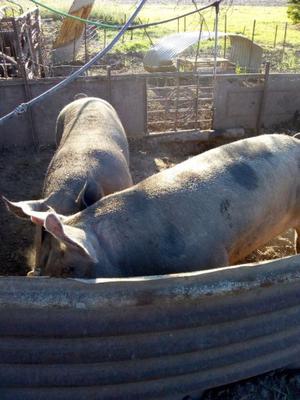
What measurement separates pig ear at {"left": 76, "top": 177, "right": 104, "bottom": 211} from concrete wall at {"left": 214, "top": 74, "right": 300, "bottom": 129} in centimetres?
427

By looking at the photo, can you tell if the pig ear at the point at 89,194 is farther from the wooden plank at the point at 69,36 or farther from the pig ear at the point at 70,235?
the wooden plank at the point at 69,36

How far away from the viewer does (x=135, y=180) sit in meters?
6.18

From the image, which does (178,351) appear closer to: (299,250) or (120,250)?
(120,250)

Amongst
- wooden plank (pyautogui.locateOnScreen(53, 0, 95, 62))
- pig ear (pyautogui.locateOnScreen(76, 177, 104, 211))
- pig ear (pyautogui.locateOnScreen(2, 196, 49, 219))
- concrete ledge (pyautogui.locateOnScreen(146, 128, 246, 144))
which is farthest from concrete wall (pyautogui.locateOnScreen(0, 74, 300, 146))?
wooden plank (pyautogui.locateOnScreen(53, 0, 95, 62))

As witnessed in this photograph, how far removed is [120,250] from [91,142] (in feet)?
6.55

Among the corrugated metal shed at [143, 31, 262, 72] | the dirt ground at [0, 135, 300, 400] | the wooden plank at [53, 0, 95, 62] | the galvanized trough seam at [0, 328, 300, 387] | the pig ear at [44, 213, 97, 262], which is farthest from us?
the wooden plank at [53, 0, 95, 62]

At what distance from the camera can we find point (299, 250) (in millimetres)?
4348

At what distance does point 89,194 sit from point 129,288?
196 centimetres

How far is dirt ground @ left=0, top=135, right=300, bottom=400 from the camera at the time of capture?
2.22m

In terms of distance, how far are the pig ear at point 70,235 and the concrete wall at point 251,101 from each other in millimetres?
5354

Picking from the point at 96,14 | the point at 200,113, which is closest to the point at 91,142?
the point at 200,113

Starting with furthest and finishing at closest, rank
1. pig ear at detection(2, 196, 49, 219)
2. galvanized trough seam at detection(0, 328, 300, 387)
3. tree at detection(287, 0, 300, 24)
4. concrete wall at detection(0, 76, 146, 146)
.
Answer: tree at detection(287, 0, 300, 24) < concrete wall at detection(0, 76, 146, 146) < pig ear at detection(2, 196, 49, 219) < galvanized trough seam at detection(0, 328, 300, 387)

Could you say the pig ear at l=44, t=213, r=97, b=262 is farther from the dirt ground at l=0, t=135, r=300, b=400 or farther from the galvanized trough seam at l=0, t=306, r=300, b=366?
the dirt ground at l=0, t=135, r=300, b=400

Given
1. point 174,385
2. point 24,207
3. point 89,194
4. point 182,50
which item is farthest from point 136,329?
point 182,50
